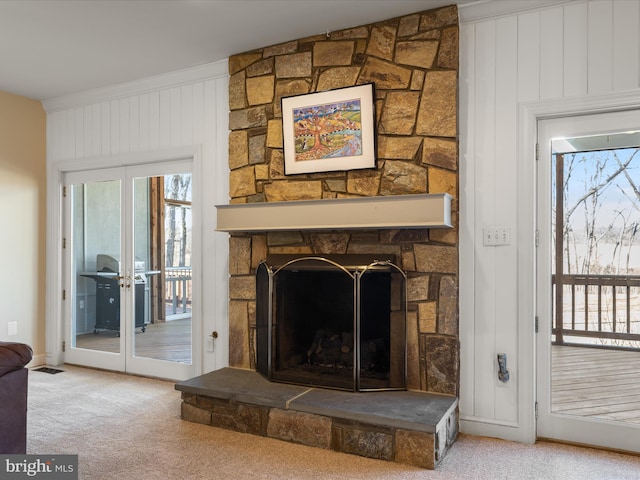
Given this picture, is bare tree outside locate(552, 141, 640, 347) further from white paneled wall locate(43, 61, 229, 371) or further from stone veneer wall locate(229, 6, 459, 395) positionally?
white paneled wall locate(43, 61, 229, 371)

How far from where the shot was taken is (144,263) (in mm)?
4184

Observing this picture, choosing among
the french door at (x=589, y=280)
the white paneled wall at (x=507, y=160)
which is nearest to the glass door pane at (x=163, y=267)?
the white paneled wall at (x=507, y=160)

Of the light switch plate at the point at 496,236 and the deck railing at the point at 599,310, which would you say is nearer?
the deck railing at the point at 599,310

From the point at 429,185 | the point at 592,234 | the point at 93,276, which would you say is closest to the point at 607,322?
the point at 592,234

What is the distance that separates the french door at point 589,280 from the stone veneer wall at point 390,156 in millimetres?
519

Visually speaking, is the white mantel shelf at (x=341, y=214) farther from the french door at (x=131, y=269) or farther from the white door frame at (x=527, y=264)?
the french door at (x=131, y=269)

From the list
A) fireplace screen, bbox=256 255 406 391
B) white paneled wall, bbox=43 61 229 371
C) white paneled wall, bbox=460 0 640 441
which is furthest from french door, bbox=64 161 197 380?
white paneled wall, bbox=460 0 640 441

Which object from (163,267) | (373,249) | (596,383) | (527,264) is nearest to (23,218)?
(163,267)

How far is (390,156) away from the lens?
303 centimetres

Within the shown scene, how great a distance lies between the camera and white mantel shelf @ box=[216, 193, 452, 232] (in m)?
2.70

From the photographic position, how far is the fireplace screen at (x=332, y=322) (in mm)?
2959

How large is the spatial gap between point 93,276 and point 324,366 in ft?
8.36

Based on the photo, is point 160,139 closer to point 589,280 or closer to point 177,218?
point 177,218

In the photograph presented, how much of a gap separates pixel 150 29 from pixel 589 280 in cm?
313
